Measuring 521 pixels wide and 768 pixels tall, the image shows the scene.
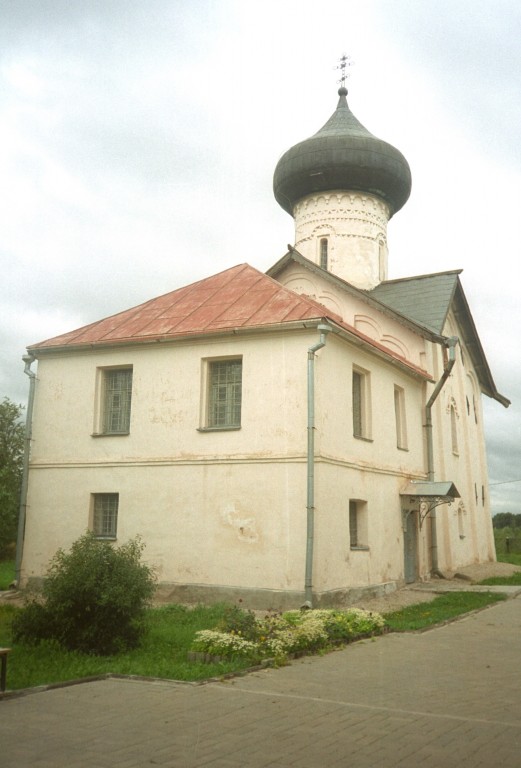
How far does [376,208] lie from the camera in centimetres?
2386

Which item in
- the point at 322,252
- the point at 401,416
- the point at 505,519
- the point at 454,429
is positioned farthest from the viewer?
the point at 505,519

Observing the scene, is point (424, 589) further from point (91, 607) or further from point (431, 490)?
point (91, 607)

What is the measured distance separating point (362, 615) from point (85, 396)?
8127 mm

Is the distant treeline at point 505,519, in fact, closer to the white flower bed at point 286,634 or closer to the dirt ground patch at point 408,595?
the dirt ground patch at point 408,595

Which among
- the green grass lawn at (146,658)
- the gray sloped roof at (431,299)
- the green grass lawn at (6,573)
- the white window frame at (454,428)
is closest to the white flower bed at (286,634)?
the green grass lawn at (146,658)

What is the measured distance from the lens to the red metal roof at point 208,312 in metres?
14.8

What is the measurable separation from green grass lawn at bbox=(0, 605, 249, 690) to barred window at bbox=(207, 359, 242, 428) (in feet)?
16.4

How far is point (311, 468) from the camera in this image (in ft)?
43.8

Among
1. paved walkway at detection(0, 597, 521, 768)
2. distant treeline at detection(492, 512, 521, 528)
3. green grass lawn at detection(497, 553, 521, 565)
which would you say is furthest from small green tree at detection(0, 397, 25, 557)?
distant treeline at detection(492, 512, 521, 528)

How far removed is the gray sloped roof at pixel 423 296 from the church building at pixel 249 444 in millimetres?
511

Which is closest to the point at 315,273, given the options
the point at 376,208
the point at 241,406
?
the point at 376,208

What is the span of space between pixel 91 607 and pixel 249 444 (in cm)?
556

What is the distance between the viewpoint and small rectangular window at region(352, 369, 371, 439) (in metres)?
16.0

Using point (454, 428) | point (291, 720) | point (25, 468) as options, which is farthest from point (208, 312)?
point (291, 720)
